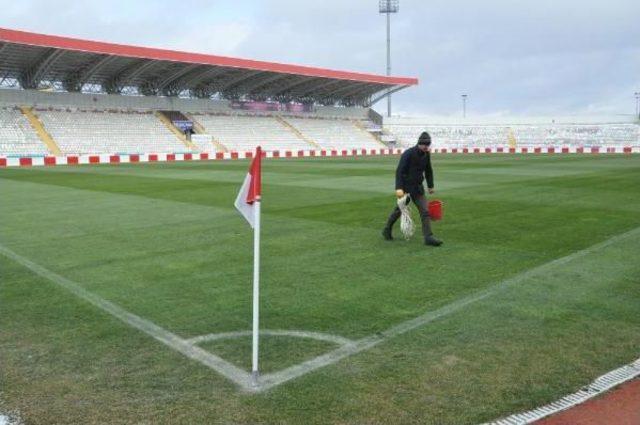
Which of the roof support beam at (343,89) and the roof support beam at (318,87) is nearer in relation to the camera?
the roof support beam at (318,87)

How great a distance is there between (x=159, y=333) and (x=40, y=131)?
151ft

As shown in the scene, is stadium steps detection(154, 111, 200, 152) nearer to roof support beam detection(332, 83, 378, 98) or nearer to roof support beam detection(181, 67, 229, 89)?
roof support beam detection(181, 67, 229, 89)

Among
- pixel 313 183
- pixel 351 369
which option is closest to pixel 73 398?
pixel 351 369

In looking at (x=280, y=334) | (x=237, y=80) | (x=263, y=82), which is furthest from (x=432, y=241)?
(x=263, y=82)

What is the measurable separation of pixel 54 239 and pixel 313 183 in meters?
11.3

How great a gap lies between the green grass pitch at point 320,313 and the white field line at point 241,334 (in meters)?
0.08

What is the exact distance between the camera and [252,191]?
4191 millimetres

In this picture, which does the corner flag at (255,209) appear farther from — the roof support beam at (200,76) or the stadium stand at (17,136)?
the roof support beam at (200,76)

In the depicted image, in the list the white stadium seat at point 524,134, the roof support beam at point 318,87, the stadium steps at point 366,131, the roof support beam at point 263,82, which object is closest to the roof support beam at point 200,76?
the roof support beam at point 263,82

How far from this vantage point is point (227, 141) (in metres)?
55.2

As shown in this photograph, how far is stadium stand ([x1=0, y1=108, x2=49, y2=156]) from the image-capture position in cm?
4178

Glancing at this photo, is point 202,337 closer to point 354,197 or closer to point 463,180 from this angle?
point 354,197

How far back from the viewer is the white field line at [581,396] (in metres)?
3.51

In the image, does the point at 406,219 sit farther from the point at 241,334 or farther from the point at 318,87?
the point at 318,87
